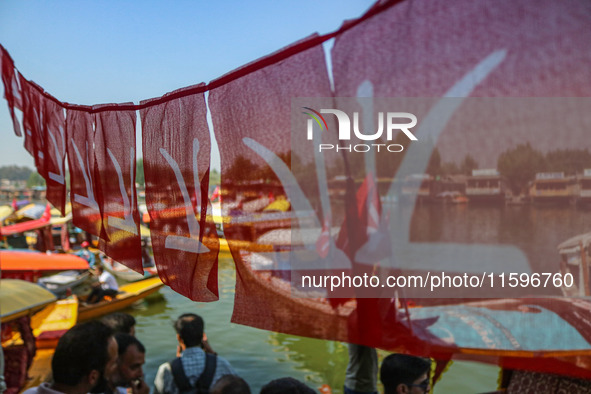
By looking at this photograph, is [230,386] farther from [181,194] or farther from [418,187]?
[418,187]

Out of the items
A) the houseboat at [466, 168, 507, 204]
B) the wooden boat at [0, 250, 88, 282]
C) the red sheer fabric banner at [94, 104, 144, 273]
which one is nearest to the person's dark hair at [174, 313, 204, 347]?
the red sheer fabric banner at [94, 104, 144, 273]

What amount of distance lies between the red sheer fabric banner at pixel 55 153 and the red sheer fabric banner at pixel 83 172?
17 centimetres

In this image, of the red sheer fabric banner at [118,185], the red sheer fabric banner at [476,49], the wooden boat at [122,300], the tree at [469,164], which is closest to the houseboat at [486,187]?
the tree at [469,164]

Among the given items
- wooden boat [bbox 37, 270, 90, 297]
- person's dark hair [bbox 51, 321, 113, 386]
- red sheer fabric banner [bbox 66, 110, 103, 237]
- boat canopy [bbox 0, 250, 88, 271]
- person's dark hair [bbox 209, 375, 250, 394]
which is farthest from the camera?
wooden boat [bbox 37, 270, 90, 297]

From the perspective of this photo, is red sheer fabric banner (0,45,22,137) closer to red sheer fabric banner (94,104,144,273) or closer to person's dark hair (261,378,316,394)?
red sheer fabric banner (94,104,144,273)

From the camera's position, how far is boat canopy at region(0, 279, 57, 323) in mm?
4422

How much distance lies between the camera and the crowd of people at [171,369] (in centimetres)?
217

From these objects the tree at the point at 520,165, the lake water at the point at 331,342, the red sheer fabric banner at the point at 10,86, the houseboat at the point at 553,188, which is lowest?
the lake water at the point at 331,342

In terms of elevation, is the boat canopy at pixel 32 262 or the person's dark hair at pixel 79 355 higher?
the person's dark hair at pixel 79 355

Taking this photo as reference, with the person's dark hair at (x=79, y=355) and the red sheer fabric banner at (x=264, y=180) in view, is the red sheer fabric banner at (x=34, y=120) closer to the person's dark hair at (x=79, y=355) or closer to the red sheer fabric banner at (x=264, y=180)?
the person's dark hair at (x=79, y=355)

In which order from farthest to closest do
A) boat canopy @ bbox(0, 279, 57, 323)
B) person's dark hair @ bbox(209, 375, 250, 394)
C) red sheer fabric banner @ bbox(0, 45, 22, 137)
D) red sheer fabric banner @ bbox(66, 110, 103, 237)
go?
boat canopy @ bbox(0, 279, 57, 323) → red sheer fabric banner @ bbox(0, 45, 22, 137) → red sheer fabric banner @ bbox(66, 110, 103, 237) → person's dark hair @ bbox(209, 375, 250, 394)

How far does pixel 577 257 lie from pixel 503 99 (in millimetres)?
545

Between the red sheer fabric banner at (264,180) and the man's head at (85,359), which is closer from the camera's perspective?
the red sheer fabric banner at (264,180)

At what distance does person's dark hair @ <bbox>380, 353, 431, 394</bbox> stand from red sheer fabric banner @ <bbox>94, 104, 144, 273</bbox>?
1.60 meters
